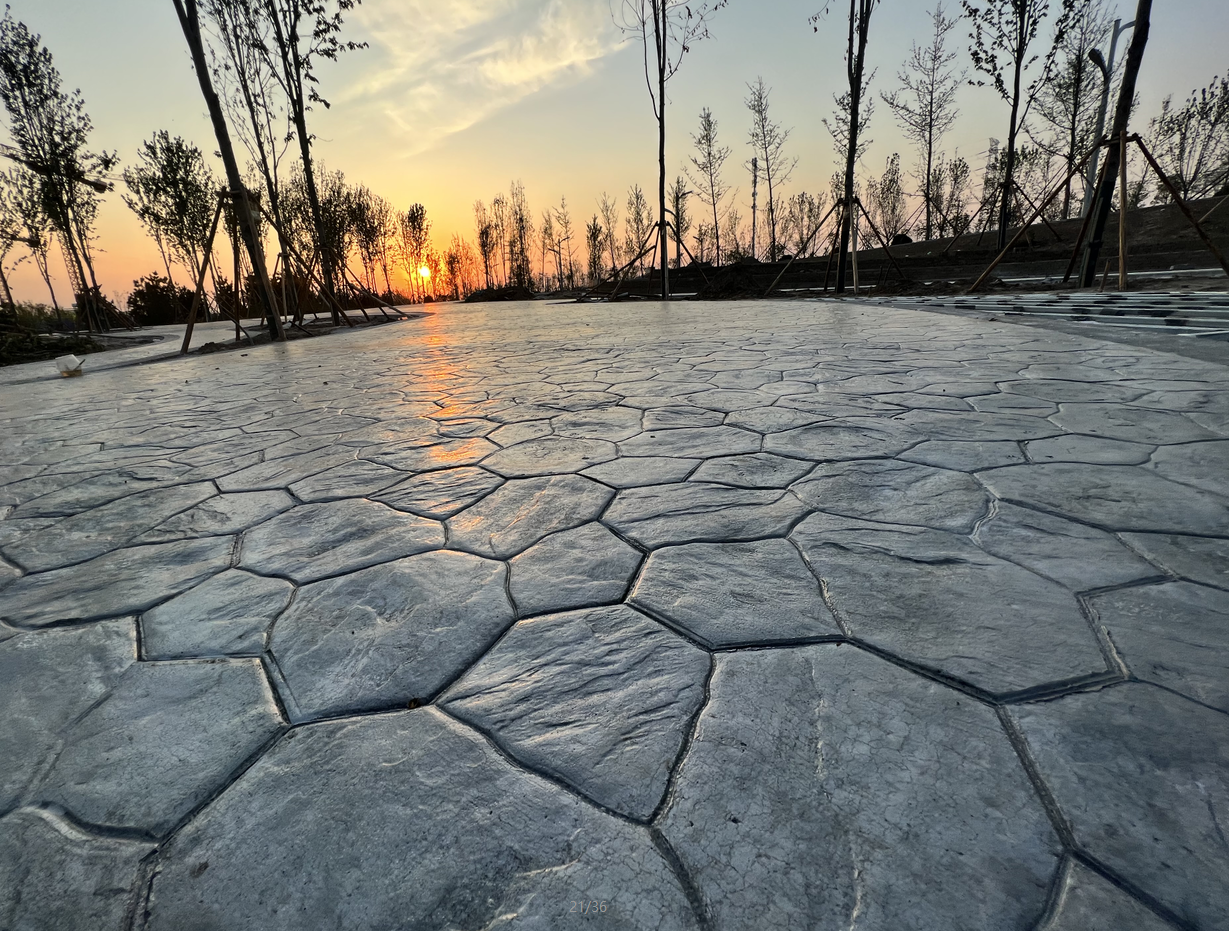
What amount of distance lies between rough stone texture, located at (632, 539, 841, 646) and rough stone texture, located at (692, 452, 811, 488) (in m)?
0.41

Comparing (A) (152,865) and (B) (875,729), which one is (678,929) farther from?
(A) (152,865)

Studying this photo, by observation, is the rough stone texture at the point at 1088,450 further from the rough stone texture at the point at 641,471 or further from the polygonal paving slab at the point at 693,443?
the rough stone texture at the point at 641,471

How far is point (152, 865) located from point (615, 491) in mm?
1309

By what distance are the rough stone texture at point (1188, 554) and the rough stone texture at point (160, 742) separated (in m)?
1.85

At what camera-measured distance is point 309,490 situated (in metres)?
1.93

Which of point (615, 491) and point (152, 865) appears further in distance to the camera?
point (615, 491)

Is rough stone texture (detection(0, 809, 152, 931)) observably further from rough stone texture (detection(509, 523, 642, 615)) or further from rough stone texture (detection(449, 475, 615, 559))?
rough stone texture (detection(449, 475, 615, 559))

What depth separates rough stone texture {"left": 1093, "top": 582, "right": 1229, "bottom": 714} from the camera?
87 cm

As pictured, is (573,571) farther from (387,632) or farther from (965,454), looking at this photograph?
(965,454)

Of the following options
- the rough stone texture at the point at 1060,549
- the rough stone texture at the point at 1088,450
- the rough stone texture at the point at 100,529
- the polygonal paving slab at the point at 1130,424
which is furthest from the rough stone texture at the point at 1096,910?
the rough stone texture at the point at 100,529

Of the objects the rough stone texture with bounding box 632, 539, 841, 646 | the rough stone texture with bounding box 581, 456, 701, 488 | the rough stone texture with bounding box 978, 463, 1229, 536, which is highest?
the rough stone texture with bounding box 581, 456, 701, 488

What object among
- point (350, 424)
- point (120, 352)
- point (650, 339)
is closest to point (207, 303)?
Answer: point (120, 352)

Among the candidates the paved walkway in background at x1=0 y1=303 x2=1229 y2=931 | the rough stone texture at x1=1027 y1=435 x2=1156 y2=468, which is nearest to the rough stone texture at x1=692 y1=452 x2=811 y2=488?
the paved walkway in background at x1=0 y1=303 x2=1229 y2=931

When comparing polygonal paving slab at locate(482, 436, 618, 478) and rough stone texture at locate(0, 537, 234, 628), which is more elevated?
polygonal paving slab at locate(482, 436, 618, 478)
